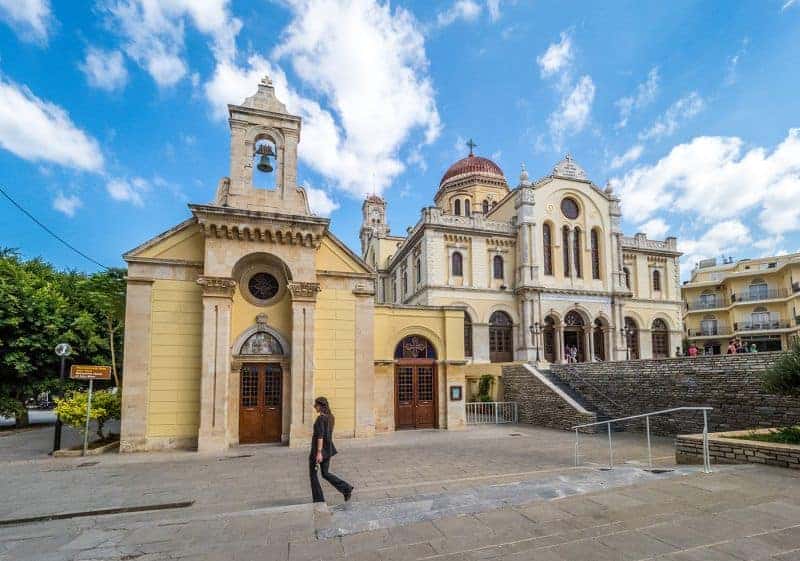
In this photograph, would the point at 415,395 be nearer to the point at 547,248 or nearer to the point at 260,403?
the point at 260,403

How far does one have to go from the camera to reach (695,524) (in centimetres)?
496

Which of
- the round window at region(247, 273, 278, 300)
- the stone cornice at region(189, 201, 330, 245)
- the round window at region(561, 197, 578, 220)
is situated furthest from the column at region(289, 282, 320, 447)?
the round window at region(561, 197, 578, 220)

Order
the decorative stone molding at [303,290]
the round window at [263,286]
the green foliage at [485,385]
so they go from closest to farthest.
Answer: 1. the decorative stone molding at [303,290]
2. the round window at [263,286]
3. the green foliage at [485,385]

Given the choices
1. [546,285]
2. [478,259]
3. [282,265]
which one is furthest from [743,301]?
[282,265]

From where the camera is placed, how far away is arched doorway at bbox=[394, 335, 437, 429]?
56.0 ft

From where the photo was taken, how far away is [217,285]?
1338 centimetres

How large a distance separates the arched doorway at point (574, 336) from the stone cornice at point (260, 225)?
20.0m

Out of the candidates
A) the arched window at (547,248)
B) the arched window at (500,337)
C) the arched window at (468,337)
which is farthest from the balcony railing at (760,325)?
the arched window at (468,337)

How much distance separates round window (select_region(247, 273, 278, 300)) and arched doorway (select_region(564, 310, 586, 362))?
20355 mm

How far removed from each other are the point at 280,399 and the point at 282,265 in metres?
4.30

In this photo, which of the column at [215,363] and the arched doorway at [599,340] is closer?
the column at [215,363]

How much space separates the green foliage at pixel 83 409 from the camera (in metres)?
12.5

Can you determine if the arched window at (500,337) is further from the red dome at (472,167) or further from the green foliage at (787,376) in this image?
the green foliage at (787,376)

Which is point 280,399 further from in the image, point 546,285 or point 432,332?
point 546,285
